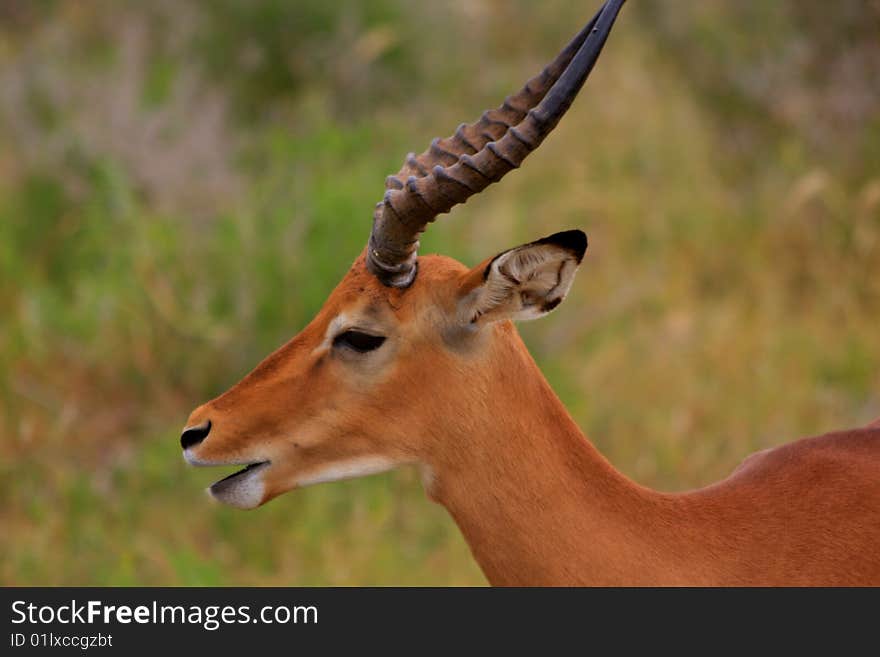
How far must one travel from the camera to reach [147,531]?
706cm

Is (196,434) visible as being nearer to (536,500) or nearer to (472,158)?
(536,500)

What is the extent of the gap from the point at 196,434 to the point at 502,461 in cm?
89

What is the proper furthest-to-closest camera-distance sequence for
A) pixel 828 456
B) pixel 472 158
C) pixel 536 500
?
pixel 828 456, pixel 536 500, pixel 472 158

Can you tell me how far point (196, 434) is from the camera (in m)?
3.95

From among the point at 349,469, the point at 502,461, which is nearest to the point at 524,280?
the point at 502,461

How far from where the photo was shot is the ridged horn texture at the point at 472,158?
357cm

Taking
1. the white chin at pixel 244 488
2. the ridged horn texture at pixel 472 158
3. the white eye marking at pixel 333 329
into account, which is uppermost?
the ridged horn texture at pixel 472 158

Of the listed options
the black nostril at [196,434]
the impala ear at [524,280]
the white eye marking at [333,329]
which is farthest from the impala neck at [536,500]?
the black nostril at [196,434]

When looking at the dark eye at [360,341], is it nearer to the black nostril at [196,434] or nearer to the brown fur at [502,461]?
the brown fur at [502,461]

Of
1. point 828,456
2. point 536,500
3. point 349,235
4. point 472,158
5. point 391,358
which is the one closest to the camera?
point 472,158

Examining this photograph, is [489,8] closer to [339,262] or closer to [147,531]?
[339,262]

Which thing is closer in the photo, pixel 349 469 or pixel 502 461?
pixel 502 461

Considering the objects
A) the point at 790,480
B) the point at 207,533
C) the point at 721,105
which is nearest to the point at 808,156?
the point at 721,105

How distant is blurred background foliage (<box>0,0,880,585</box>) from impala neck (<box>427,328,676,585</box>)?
299 cm
